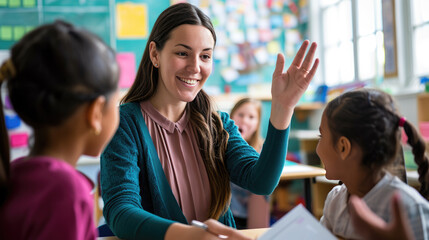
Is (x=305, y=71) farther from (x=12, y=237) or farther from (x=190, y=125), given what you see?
(x=12, y=237)

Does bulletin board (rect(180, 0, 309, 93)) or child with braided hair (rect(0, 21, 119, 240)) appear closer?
child with braided hair (rect(0, 21, 119, 240))

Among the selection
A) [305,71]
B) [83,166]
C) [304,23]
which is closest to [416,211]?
[305,71]

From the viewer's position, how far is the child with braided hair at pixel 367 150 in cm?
89

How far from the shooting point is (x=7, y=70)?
662 mm

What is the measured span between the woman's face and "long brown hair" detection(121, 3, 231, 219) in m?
0.03

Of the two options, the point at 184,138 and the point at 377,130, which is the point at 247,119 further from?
the point at 377,130

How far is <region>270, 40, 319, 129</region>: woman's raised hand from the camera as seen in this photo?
1.07 meters

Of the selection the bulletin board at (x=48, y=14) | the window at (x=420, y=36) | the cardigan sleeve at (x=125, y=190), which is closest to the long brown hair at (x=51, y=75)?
the cardigan sleeve at (x=125, y=190)

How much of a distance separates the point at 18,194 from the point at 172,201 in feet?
1.92

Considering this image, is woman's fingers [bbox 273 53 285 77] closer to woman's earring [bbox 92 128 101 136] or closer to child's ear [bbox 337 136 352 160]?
child's ear [bbox 337 136 352 160]

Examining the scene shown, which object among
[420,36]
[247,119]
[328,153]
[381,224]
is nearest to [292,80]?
[328,153]

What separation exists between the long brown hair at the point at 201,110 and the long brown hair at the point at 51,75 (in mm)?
617

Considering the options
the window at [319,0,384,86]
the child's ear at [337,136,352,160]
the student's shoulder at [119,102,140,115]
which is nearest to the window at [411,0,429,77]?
the window at [319,0,384,86]

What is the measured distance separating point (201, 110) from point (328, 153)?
483mm
